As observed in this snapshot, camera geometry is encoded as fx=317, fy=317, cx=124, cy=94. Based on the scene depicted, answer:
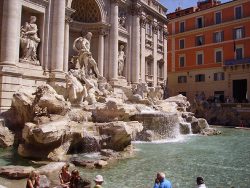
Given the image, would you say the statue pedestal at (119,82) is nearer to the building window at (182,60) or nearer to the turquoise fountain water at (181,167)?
the turquoise fountain water at (181,167)

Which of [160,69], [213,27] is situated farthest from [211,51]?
[160,69]

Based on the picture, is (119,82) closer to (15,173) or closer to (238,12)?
(15,173)

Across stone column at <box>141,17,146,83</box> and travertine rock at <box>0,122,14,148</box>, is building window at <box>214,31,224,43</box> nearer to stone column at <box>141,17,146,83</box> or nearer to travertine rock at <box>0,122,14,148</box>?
stone column at <box>141,17,146,83</box>

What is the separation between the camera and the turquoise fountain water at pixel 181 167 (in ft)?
28.2

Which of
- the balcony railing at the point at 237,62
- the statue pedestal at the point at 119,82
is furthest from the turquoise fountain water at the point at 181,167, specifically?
the balcony railing at the point at 237,62

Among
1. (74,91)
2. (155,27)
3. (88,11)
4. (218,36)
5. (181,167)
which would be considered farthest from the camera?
(218,36)

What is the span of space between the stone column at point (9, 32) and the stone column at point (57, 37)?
9.21 ft

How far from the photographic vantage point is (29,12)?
1841 cm

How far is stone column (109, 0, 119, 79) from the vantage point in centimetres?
2430

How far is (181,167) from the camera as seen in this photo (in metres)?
10.3

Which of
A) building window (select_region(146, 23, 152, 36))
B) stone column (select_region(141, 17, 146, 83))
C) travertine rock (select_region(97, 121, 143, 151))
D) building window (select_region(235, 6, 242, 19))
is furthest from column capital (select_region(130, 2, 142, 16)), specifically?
A: travertine rock (select_region(97, 121, 143, 151))

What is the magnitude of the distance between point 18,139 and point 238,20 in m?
30.5

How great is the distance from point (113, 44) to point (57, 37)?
635 cm

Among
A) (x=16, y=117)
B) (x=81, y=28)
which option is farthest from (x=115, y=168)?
(x=81, y=28)
